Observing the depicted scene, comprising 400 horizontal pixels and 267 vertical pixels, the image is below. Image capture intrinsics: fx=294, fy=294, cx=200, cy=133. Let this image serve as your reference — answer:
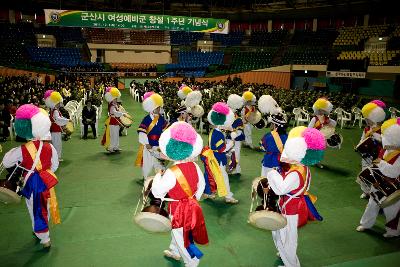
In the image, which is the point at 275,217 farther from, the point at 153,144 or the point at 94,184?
the point at 94,184

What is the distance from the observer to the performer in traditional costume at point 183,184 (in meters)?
3.06

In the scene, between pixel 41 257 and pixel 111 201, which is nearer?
pixel 41 257

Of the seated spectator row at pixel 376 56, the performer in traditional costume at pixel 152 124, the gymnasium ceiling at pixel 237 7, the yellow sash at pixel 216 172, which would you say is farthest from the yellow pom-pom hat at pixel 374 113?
the gymnasium ceiling at pixel 237 7

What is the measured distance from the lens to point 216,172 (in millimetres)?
4613

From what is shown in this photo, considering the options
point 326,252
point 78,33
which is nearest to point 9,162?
point 326,252

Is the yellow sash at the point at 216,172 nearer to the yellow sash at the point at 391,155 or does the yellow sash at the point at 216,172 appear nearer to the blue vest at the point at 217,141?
the blue vest at the point at 217,141

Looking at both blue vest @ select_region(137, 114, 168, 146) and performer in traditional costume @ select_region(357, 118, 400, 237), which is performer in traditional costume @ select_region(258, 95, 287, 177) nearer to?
performer in traditional costume @ select_region(357, 118, 400, 237)

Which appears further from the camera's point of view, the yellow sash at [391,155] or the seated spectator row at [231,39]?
the seated spectator row at [231,39]

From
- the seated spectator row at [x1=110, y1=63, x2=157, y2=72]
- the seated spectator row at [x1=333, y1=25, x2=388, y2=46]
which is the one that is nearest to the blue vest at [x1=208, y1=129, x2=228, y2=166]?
the seated spectator row at [x1=333, y1=25, x2=388, y2=46]

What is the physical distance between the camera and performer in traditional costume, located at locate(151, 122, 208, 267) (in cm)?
306

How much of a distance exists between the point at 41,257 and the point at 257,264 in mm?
2880

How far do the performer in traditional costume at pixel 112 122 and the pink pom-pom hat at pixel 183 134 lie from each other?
5483 millimetres

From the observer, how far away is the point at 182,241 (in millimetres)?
3279

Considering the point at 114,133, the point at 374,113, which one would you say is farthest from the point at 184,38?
the point at 374,113
